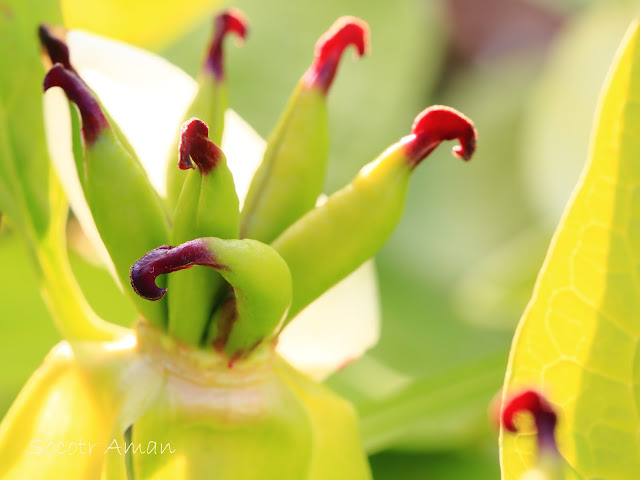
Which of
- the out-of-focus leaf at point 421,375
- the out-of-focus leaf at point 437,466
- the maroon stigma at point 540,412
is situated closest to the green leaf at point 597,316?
the maroon stigma at point 540,412

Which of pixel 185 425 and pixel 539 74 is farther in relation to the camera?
pixel 539 74

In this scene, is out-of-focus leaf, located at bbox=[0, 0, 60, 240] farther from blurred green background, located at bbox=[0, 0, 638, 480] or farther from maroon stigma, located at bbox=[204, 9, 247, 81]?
blurred green background, located at bbox=[0, 0, 638, 480]

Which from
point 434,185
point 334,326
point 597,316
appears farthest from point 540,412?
point 434,185

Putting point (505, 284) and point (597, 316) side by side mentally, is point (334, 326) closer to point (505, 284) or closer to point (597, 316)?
point (597, 316)

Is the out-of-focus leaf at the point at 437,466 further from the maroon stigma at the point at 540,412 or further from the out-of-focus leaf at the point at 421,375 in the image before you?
the maroon stigma at the point at 540,412

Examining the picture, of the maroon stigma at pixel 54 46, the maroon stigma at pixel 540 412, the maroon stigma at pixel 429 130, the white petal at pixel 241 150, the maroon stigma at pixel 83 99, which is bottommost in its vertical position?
the maroon stigma at pixel 540 412

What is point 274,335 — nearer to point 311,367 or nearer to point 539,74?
point 311,367

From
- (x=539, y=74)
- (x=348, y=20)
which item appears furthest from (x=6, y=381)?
(x=539, y=74)
